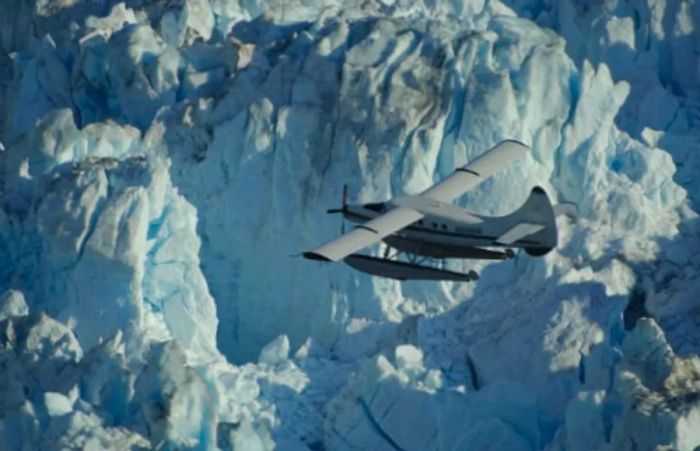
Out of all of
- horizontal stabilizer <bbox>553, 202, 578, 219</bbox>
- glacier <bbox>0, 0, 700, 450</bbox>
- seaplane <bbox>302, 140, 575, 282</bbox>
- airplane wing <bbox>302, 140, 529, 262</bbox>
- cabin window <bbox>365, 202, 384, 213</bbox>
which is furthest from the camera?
glacier <bbox>0, 0, 700, 450</bbox>

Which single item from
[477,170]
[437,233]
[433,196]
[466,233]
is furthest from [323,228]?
[466,233]

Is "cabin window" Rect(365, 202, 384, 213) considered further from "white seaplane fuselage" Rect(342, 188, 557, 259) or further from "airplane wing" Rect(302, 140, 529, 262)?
"airplane wing" Rect(302, 140, 529, 262)

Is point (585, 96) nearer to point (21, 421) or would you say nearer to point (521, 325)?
point (521, 325)

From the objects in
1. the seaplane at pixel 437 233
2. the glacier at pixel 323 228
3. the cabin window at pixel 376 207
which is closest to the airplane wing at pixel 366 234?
the seaplane at pixel 437 233

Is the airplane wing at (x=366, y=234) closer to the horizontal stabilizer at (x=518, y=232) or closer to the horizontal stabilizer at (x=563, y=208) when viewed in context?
the horizontal stabilizer at (x=518, y=232)

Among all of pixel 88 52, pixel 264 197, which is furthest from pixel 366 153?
pixel 88 52

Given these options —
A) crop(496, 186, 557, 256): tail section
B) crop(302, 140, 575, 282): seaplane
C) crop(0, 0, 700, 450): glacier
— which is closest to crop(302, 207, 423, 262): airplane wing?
crop(302, 140, 575, 282): seaplane
